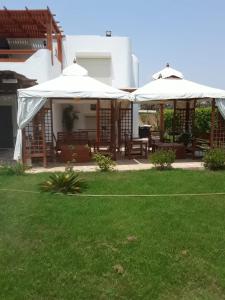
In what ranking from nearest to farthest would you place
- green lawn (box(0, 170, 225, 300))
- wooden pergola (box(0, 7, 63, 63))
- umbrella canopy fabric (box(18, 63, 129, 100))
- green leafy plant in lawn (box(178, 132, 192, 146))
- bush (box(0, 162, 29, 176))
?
green lawn (box(0, 170, 225, 300)) → bush (box(0, 162, 29, 176)) → umbrella canopy fabric (box(18, 63, 129, 100)) → green leafy plant in lawn (box(178, 132, 192, 146)) → wooden pergola (box(0, 7, 63, 63))

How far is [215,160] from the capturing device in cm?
1064

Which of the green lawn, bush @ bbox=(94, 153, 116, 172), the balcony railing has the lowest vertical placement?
the green lawn

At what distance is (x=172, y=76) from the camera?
13.7 meters

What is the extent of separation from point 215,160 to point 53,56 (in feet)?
32.6

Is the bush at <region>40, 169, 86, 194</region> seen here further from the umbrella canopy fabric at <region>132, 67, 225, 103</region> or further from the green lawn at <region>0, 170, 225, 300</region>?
the umbrella canopy fabric at <region>132, 67, 225, 103</region>

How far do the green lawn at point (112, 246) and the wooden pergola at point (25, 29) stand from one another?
9.83 metres

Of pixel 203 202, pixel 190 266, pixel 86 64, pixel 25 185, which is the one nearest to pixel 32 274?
pixel 190 266

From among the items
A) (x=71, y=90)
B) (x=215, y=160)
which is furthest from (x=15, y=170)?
(x=215, y=160)

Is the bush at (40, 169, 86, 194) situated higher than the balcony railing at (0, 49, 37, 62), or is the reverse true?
the balcony railing at (0, 49, 37, 62)

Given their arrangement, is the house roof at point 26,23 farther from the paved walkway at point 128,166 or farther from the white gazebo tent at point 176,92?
the paved walkway at point 128,166

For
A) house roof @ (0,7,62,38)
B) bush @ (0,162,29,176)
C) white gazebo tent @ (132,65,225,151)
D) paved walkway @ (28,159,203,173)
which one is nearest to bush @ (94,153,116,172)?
paved walkway @ (28,159,203,173)

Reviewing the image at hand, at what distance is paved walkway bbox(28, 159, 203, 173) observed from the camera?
37.2ft

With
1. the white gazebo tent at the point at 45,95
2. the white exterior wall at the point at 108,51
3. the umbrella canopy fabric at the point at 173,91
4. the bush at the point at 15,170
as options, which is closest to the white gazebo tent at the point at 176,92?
the umbrella canopy fabric at the point at 173,91

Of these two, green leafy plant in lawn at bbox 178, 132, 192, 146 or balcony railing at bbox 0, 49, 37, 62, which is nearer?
green leafy plant in lawn at bbox 178, 132, 192, 146
